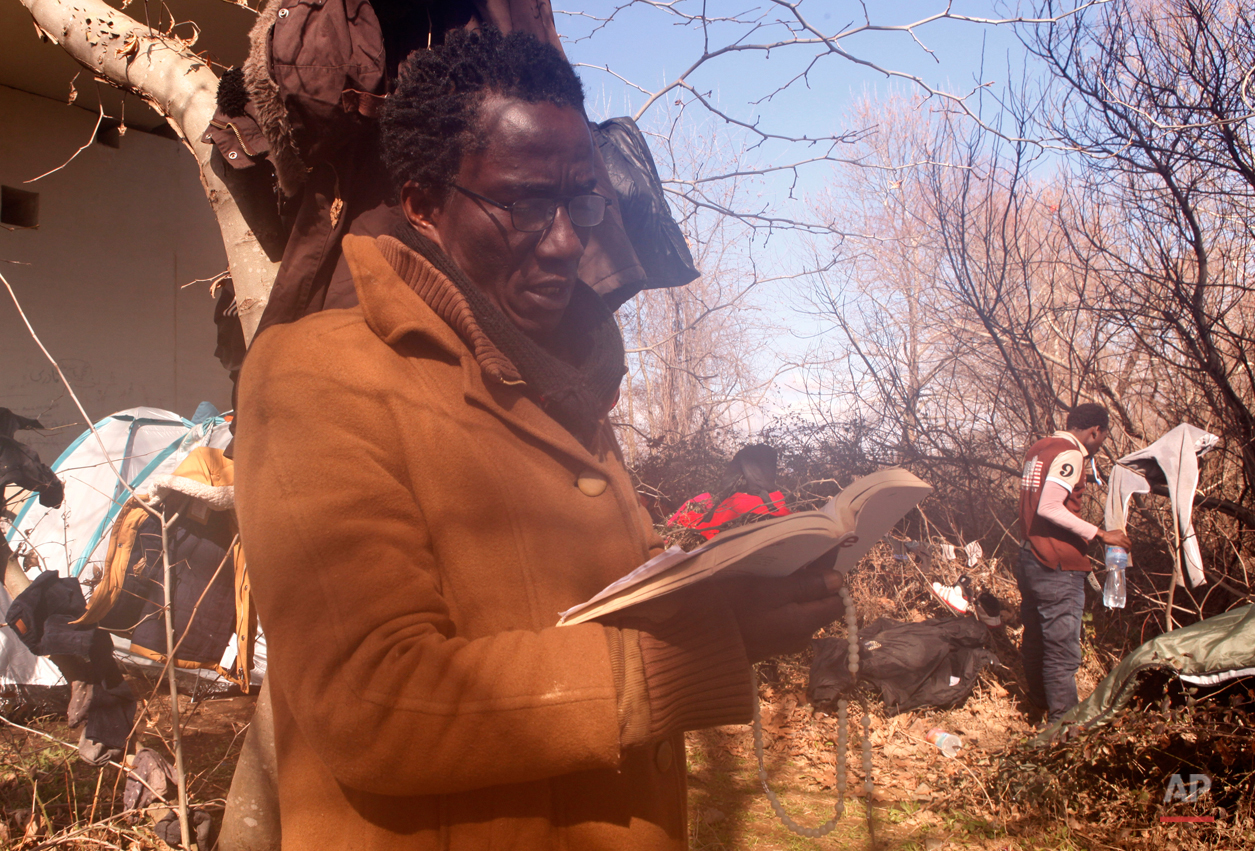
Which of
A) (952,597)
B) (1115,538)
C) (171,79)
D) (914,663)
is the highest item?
(171,79)

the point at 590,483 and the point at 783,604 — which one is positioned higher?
the point at 590,483

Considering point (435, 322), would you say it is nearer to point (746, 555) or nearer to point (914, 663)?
point (746, 555)

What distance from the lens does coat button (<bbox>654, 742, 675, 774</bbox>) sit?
4.00ft

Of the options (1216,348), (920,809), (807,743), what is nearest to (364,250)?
(920,809)

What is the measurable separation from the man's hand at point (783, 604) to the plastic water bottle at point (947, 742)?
4598mm

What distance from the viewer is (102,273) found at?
26.4 feet

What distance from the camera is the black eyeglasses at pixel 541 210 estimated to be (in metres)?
1.26

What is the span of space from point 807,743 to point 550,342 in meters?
5.03

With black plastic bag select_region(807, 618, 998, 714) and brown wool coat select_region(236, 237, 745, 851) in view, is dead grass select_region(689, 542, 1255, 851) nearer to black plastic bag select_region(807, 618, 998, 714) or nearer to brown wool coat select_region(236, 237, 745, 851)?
black plastic bag select_region(807, 618, 998, 714)

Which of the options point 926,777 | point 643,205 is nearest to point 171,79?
point 643,205

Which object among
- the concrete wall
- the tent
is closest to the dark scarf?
the tent

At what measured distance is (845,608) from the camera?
1.16 meters

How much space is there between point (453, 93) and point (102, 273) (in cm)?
859

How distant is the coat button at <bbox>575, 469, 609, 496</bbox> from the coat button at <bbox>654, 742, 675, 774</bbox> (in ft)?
1.37
